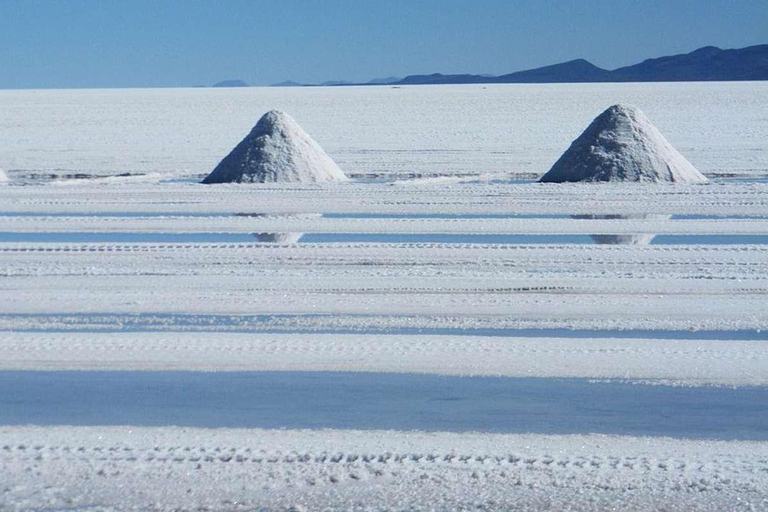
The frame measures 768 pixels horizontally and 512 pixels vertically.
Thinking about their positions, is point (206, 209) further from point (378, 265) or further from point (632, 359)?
point (632, 359)

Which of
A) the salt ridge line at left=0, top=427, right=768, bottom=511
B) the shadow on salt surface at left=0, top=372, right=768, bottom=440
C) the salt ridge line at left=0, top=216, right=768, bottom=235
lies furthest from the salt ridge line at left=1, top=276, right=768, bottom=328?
the salt ridge line at left=0, top=216, right=768, bottom=235

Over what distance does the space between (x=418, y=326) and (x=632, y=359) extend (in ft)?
3.61

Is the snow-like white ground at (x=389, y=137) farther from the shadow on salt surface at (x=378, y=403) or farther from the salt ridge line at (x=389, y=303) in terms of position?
the shadow on salt surface at (x=378, y=403)

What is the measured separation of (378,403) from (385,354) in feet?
2.22

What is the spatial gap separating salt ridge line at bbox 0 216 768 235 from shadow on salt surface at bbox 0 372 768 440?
173 inches

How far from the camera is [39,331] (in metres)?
5.47

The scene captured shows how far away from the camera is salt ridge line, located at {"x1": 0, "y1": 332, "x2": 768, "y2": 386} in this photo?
4.65 metres

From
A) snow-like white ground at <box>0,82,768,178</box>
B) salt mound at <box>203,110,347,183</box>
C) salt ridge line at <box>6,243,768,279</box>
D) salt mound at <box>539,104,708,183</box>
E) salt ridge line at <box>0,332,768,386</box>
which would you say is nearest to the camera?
salt ridge line at <box>0,332,768,386</box>

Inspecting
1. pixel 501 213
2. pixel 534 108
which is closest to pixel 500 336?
pixel 501 213

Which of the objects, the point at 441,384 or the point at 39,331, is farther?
the point at 39,331

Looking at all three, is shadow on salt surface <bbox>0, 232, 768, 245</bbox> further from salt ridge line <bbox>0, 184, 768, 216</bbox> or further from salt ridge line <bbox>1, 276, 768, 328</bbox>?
salt ridge line <bbox>1, 276, 768, 328</bbox>

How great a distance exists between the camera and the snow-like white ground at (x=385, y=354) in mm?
3471

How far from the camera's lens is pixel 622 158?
520 inches

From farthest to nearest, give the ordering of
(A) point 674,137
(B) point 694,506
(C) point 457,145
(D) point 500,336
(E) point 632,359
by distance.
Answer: (A) point 674,137
(C) point 457,145
(D) point 500,336
(E) point 632,359
(B) point 694,506
